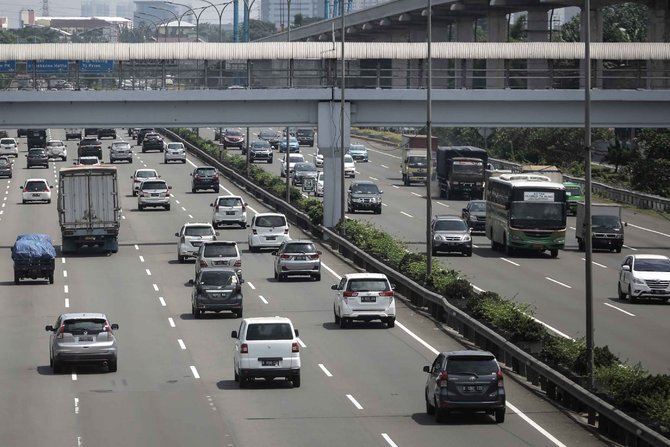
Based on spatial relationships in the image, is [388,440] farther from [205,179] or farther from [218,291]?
[205,179]

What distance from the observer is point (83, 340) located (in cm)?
3491

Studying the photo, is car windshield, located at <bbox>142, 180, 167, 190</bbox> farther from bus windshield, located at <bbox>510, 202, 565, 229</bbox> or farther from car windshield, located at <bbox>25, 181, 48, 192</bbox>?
bus windshield, located at <bbox>510, 202, 565, 229</bbox>

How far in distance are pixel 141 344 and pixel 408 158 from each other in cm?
6639

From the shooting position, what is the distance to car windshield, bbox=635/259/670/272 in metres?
49.2

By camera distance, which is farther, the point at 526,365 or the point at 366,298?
the point at 366,298

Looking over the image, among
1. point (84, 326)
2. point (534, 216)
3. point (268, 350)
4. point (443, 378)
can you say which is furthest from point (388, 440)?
point (534, 216)

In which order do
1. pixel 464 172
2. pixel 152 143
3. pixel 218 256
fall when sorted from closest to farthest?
pixel 218 256 → pixel 464 172 → pixel 152 143

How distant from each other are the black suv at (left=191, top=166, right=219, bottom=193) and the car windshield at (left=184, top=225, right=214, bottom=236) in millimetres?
33070

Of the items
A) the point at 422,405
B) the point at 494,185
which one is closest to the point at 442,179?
the point at 494,185

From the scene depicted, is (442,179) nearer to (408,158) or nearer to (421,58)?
(408,158)

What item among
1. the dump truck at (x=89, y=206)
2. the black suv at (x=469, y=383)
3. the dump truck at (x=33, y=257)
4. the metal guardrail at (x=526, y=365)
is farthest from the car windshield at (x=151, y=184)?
the black suv at (x=469, y=383)

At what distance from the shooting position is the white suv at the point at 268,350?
32.8 metres

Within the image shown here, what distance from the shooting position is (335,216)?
71.4 meters

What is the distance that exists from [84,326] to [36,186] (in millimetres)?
56093
